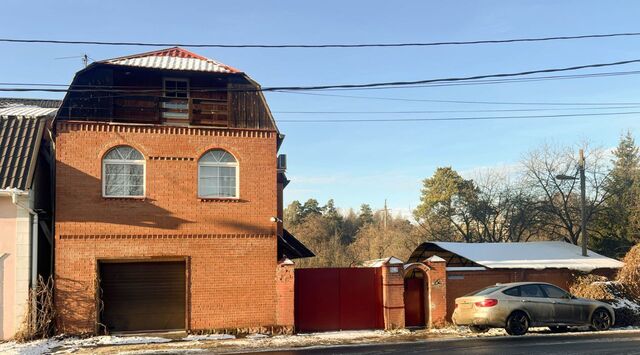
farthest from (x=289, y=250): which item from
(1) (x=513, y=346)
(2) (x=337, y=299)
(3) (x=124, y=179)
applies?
(1) (x=513, y=346)

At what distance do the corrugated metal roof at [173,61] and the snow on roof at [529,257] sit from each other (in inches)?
429

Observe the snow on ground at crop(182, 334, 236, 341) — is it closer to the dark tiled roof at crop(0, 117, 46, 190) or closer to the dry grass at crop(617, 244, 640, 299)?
the dark tiled roof at crop(0, 117, 46, 190)

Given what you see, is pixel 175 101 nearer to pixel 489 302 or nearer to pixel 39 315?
pixel 39 315

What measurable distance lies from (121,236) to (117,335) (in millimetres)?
2800

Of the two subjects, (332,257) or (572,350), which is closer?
(572,350)

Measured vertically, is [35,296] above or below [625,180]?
below

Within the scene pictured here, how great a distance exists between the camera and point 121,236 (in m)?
16.7

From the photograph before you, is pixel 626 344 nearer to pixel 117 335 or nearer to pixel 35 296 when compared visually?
pixel 117 335

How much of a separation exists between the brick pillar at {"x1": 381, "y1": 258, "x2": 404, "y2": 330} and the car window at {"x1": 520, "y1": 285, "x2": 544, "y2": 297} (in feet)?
11.8

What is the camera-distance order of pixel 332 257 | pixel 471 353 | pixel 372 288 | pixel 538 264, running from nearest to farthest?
pixel 471 353 < pixel 372 288 < pixel 538 264 < pixel 332 257

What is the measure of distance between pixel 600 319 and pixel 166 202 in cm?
1306

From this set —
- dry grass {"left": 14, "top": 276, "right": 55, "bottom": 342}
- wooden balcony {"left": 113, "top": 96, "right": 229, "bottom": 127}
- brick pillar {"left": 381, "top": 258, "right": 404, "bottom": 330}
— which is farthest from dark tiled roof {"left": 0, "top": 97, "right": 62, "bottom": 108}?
brick pillar {"left": 381, "top": 258, "right": 404, "bottom": 330}

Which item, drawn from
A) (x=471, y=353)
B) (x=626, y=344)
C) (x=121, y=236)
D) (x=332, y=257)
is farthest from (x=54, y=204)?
(x=332, y=257)

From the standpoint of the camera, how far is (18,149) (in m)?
16.3
